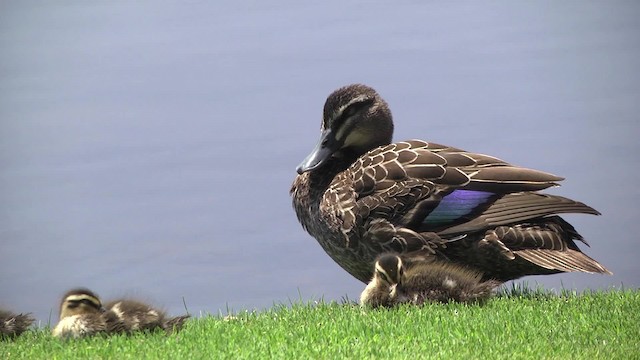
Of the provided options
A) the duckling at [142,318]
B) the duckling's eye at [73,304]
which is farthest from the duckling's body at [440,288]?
the duckling's eye at [73,304]

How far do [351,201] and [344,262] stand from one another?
52cm

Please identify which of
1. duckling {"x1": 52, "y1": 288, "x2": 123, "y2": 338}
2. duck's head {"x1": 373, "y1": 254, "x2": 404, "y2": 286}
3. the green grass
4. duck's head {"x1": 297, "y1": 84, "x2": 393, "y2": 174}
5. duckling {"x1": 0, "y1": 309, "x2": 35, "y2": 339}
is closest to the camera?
the green grass

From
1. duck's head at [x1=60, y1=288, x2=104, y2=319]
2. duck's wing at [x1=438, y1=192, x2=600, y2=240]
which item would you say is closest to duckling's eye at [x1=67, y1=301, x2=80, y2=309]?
duck's head at [x1=60, y1=288, x2=104, y2=319]

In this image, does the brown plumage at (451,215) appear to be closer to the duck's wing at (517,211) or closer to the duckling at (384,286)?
the duck's wing at (517,211)

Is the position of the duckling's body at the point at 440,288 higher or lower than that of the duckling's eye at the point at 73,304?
lower

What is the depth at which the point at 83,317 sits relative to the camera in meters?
7.09

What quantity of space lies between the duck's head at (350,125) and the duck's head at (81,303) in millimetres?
2415

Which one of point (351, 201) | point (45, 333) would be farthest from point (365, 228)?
point (45, 333)

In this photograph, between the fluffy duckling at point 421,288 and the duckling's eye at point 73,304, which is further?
the fluffy duckling at point 421,288

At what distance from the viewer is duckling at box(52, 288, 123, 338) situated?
23.1ft

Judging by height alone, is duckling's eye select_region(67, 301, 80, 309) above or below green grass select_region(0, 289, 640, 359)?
above

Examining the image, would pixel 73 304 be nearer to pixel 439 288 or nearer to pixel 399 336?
pixel 399 336

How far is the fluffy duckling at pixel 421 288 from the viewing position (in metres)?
7.75

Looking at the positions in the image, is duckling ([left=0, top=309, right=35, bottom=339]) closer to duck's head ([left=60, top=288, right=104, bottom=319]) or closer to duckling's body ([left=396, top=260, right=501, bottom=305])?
duck's head ([left=60, top=288, right=104, bottom=319])
